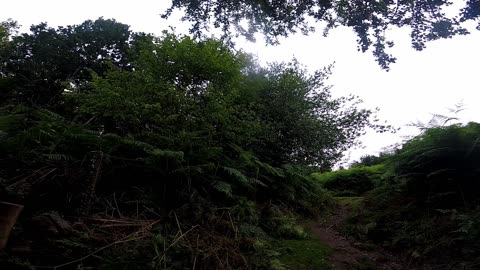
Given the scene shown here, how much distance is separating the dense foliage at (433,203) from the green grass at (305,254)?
1.13 metres

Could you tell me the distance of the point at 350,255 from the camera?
4.80m

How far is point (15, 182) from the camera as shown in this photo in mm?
3814

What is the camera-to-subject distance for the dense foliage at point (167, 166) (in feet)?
11.3

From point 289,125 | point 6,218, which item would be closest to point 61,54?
point 289,125

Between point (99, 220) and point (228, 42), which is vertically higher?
point (228, 42)

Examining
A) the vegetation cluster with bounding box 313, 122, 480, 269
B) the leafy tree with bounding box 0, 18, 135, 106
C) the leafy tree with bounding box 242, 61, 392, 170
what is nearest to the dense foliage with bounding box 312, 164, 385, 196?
the leafy tree with bounding box 242, 61, 392, 170

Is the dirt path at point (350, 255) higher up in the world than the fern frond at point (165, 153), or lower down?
lower down

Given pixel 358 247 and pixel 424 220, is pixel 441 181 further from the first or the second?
pixel 358 247

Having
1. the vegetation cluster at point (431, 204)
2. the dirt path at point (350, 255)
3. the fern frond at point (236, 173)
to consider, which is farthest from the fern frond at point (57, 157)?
the vegetation cluster at point (431, 204)

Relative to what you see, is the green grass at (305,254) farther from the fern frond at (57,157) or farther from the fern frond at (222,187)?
the fern frond at (57,157)

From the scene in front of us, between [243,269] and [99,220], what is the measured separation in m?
1.75

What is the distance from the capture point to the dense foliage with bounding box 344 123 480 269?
13.7 feet

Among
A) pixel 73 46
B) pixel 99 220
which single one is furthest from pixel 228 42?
pixel 73 46

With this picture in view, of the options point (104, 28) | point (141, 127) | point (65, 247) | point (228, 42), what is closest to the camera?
point (65, 247)
